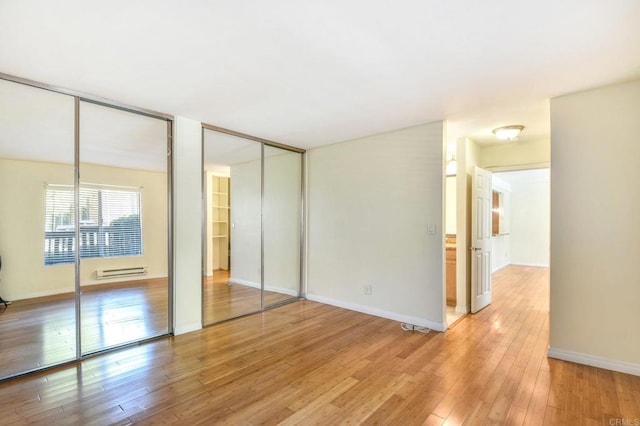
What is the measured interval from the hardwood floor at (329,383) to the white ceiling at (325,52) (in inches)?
98.5

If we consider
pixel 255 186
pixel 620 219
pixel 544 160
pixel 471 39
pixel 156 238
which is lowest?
pixel 156 238

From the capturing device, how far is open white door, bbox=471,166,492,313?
423 cm

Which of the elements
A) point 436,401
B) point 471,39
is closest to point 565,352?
point 436,401

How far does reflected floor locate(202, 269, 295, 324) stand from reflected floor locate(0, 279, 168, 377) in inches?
24.0

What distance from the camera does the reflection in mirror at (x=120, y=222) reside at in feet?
10.3

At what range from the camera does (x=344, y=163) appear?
4.64 m

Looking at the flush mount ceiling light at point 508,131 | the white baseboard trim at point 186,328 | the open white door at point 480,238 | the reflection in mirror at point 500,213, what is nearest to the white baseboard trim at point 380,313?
the open white door at point 480,238

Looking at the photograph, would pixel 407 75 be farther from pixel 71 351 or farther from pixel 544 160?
pixel 71 351

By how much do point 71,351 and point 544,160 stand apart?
6.09 metres

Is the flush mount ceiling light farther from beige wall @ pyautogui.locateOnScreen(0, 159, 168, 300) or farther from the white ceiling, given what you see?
→ beige wall @ pyautogui.locateOnScreen(0, 159, 168, 300)

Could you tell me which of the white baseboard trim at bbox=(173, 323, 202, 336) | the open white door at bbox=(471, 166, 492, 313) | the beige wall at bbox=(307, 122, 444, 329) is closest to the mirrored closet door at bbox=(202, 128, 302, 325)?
the beige wall at bbox=(307, 122, 444, 329)

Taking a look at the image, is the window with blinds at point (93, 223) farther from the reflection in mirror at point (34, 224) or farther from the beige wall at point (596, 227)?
the beige wall at point (596, 227)

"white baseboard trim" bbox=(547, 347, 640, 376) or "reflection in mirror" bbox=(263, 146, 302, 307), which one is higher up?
"reflection in mirror" bbox=(263, 146, 302, 307)

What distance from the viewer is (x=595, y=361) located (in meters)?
2.68
